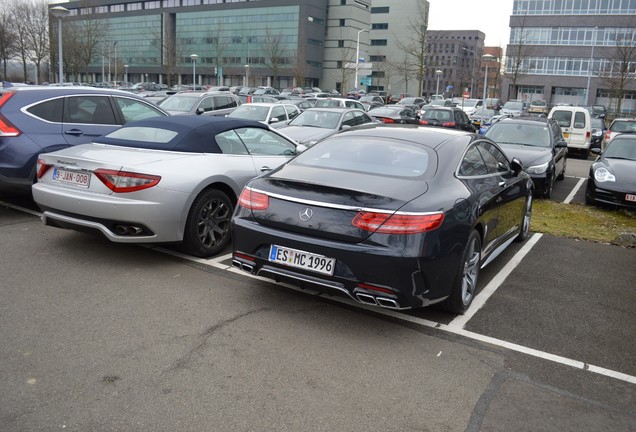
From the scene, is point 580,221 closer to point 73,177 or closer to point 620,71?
point 73,177

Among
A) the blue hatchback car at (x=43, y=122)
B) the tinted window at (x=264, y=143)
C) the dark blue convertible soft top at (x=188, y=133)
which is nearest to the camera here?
the dark blue convertible soft top at (x=188, y=133)

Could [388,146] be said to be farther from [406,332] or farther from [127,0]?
[127,0]

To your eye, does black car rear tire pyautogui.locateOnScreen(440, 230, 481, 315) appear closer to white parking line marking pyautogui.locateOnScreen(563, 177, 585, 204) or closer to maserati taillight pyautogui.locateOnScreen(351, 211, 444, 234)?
maserati taillight pyautogui.locateOnScreen(351, 211, 444, 234)

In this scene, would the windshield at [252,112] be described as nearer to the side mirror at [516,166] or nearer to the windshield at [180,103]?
the windshield at [180,103]

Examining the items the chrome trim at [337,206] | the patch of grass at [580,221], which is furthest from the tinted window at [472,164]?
the patch of grass at [580,221]

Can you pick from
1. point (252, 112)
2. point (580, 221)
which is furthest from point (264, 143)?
point (252, 112)


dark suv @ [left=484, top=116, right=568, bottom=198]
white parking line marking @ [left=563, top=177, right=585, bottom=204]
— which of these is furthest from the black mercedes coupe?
white parking line marking @ [left=563, top=177, right=585, bottom=204]

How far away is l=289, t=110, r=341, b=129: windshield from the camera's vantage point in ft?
45.5

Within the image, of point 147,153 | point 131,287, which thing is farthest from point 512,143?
point 131,287

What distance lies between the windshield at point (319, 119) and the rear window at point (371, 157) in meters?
8.55

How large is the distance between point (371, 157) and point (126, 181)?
2385mm

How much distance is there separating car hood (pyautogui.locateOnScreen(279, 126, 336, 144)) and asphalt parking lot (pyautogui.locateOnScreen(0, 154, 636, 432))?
23.3ft

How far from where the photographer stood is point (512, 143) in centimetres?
1222

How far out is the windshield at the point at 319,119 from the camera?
13.9 metres
